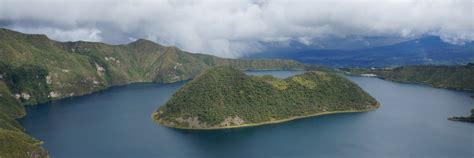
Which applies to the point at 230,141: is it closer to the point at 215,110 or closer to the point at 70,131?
the point at 215,110

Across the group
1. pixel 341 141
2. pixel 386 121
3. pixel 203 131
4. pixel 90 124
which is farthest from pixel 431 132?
pixel 90 124

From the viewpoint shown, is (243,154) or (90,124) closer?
(243,154)

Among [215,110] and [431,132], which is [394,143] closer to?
[431,132]

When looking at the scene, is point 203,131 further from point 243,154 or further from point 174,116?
point 243,154

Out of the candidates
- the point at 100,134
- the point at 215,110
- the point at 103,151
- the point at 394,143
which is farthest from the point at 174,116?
the point at 394,143

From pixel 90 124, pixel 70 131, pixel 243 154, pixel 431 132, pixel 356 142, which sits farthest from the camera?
pixel 90 124

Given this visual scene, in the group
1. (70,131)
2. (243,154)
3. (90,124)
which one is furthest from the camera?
(90,124)

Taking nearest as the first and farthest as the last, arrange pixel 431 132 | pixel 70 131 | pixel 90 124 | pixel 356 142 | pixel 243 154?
pixel 243 154 < pixel 356 142 < pixel 431 132 < pixel 70 131 < pixel 90 124

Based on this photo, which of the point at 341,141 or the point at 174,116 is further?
the point at 174,116

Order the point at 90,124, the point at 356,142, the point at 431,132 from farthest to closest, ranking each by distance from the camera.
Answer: the point at 90,124 → the point at 431,132 → the point at 356,142
